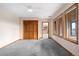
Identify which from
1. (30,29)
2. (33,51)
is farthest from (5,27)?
(30,29)

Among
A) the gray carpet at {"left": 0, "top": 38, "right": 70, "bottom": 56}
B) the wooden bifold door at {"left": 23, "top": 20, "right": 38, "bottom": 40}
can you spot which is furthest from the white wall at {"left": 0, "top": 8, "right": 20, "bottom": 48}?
the wooden bifold door at {"left": 23, "top": 20, "right": 38, "bottom": 40}

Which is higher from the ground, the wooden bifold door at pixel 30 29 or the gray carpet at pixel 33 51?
the wooden bifold door at pixel 30 29

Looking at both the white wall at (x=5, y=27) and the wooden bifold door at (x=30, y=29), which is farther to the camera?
the wooden bifold door at (x=30, y=29)

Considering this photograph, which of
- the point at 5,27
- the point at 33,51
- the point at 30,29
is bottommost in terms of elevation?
the point at 33,51

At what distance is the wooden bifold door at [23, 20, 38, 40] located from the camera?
35.6 ft

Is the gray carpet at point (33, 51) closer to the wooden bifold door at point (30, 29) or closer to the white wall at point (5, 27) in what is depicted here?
the white wall at point (5, 27)

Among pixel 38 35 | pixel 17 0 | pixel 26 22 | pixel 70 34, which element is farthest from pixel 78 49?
pixel 26 22

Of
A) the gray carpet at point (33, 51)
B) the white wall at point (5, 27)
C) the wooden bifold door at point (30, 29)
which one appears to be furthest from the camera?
the wooden bifold door at point (30, 29)

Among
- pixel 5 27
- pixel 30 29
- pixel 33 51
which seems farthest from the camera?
pixel 30 29

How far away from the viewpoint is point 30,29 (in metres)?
10.9

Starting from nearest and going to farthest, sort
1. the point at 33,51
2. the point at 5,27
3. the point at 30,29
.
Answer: the point at 33,51
the point at 5,27
the point at 30,29

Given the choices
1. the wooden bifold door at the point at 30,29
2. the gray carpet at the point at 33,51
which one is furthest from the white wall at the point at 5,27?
the wooden bifold door at the point at 30,29

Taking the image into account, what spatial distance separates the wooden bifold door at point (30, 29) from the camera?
10852mm

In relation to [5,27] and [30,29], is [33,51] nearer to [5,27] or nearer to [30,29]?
[5,27]
